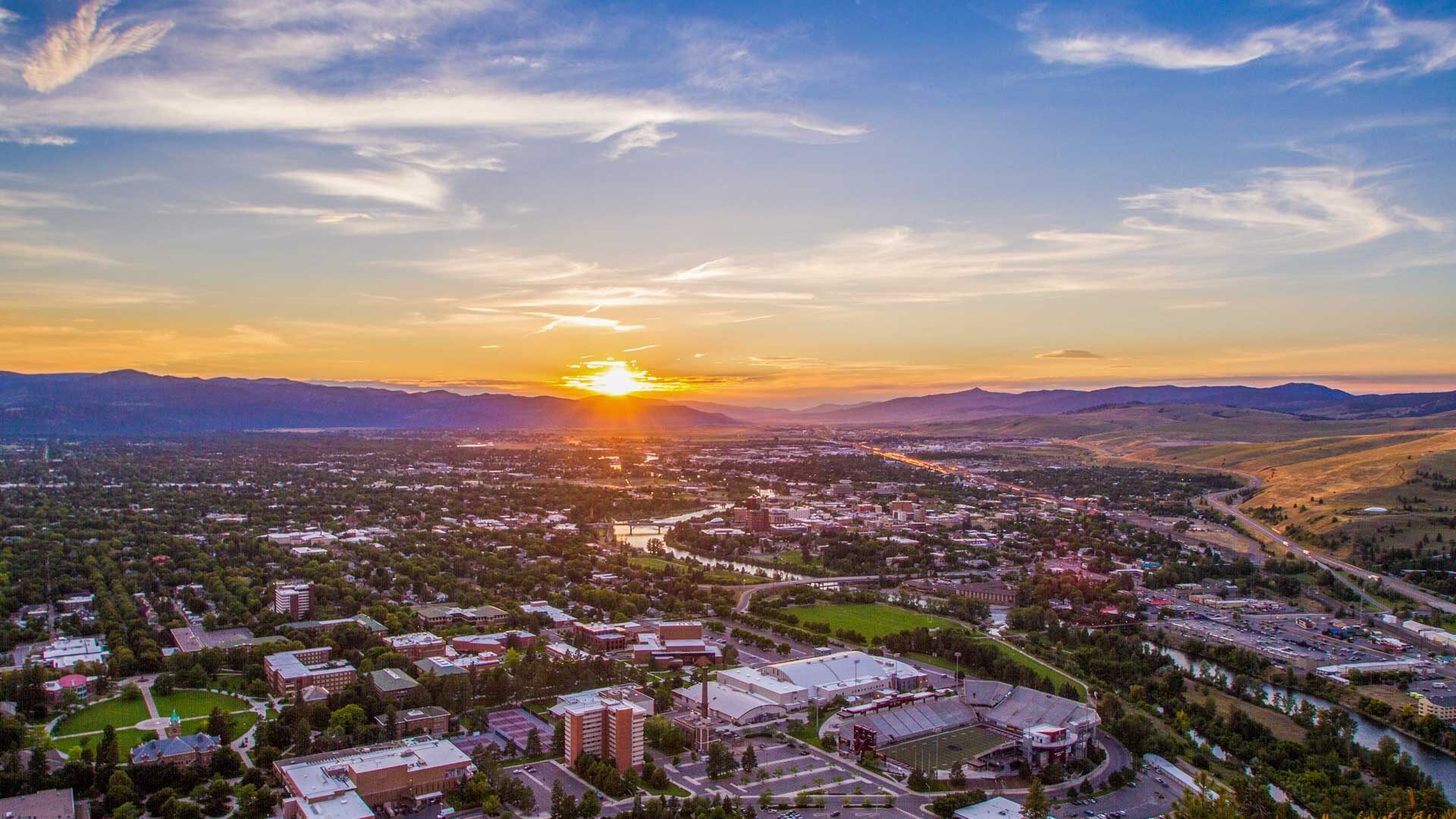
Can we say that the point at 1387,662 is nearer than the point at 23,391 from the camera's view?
Yes

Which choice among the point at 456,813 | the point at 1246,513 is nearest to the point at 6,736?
the point at 456,813

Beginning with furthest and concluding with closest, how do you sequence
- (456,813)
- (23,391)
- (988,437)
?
(23,391) → (988,437) → (456,813)

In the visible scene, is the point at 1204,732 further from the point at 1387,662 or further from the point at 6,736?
the point at 6,736

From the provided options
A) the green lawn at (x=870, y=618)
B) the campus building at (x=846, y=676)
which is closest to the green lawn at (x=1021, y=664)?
the campus building at (x=846, y=676)

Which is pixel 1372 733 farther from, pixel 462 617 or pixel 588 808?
pixel 462 617

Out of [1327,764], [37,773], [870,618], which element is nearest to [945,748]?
[1327,764]

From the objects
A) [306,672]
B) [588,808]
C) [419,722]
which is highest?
[306,672]

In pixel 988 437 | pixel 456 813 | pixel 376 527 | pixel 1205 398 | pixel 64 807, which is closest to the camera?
pixel 64 807
